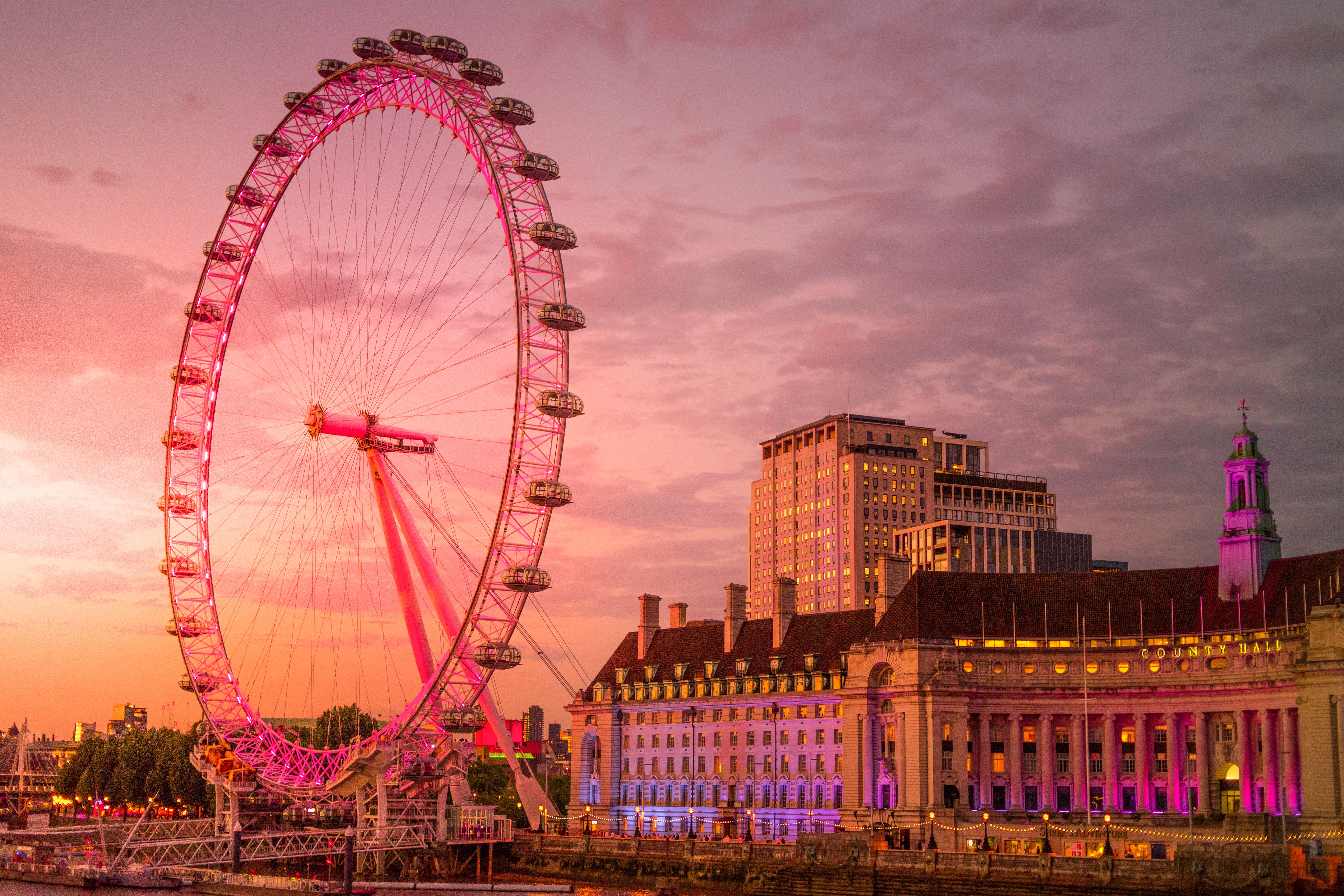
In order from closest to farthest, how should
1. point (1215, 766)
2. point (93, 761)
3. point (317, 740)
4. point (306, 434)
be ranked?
1. point (306, 434)
2. point (1215, 766)
3. point (317, 740)
4. point (93, 761)

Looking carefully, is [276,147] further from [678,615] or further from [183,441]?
[678,615]

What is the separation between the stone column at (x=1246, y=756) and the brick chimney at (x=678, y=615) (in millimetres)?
52081

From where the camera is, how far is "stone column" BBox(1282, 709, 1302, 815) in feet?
307

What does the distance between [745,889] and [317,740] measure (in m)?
77.9

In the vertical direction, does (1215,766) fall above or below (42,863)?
above

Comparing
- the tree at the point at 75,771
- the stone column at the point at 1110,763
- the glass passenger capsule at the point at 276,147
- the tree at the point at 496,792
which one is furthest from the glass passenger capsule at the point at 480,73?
the tree at the point at 75,771

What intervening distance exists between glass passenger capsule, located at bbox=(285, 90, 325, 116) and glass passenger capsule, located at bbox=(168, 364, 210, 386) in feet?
56.1

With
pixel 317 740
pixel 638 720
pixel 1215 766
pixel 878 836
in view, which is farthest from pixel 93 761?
pixel 1215 766

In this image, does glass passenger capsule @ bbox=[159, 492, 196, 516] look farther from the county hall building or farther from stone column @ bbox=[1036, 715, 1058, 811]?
stone column @ bbox=[1036, 715, 1058, 811]

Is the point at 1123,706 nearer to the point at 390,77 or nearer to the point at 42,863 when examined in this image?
the point at 390,77

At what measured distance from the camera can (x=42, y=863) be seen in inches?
3789

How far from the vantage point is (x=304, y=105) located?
8856cm

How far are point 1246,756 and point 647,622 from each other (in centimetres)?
5472

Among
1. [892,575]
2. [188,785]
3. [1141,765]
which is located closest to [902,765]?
[1141,765]
